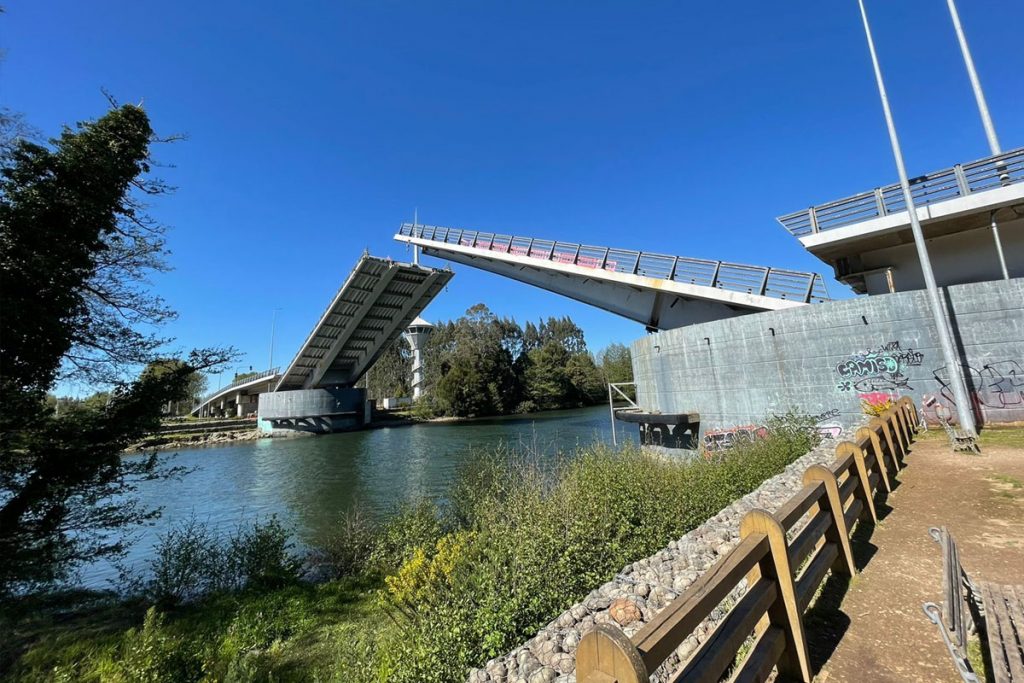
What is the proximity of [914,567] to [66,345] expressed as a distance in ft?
38.5

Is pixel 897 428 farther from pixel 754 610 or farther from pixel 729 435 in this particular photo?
pixel 754 610

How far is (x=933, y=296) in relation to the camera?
899cm

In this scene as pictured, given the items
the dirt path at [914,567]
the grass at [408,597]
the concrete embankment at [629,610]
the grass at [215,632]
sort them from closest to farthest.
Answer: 1. the dirt path at [914,567]
2. the concrete embankment at [629,610]
3. the grass at [408,597]
4. the grass at [215,632]

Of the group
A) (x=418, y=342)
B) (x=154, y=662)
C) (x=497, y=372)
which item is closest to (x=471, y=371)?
(x=497, y=372)

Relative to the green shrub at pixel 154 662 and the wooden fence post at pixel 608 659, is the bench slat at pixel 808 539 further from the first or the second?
the green shrub at pixel 154 662

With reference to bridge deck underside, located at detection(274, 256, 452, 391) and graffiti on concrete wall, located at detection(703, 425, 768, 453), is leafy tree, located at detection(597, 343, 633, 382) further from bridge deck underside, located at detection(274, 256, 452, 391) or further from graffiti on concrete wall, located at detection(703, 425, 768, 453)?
graffiti on concrete wall, located at detection(703, 425, 768, 453)

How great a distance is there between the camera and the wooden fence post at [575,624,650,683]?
1287 millimetres

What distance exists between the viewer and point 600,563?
501cm

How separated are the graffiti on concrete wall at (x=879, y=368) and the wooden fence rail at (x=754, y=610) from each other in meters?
8.66

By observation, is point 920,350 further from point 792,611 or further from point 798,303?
point 792,611

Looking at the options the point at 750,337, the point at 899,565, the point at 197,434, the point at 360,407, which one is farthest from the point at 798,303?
the point at 197,434

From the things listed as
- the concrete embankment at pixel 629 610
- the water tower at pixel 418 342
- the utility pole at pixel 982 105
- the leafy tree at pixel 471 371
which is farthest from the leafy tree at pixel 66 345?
the water tower at pixel 418 342

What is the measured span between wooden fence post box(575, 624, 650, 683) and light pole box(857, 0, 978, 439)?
10.6 m

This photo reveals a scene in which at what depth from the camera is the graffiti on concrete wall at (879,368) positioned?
995 cm
